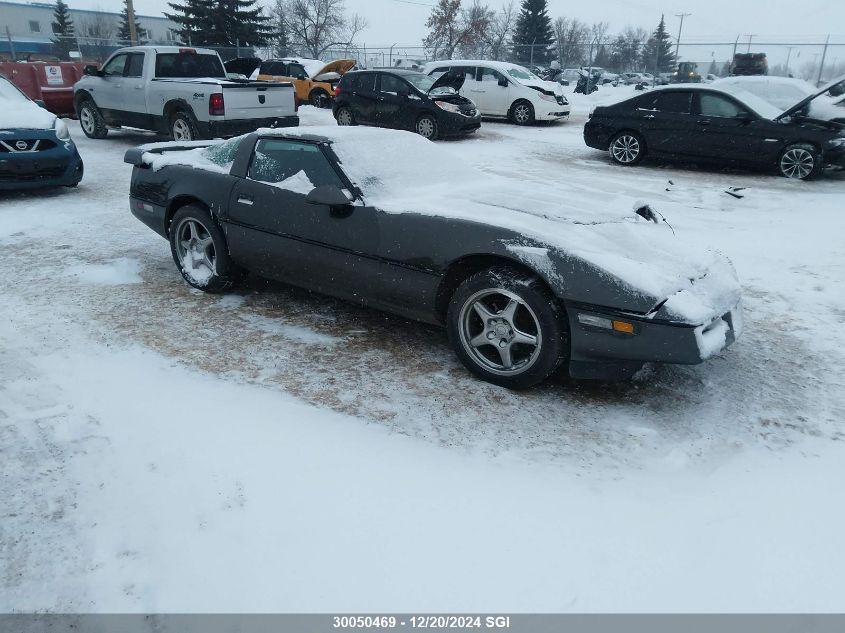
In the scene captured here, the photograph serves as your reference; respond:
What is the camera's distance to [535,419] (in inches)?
136

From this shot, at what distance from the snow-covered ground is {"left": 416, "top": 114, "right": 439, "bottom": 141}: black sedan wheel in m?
9.59

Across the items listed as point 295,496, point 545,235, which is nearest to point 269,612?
point 295,496

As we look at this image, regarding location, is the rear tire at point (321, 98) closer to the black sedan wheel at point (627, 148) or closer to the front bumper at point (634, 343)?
the black sedan wheel at point (627, 148)

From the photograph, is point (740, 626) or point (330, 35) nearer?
point (740, 626)

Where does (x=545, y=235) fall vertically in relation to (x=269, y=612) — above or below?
above

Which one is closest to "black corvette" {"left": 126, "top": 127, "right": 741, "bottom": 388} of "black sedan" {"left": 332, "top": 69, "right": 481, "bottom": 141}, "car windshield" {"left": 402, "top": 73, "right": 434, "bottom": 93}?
"black sedan" {"left": 332, "top": 69, "right": 481, "bottom": 141}

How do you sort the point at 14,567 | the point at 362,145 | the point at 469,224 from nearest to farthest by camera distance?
the point at 14,567 → the point at 469,224 → the point at 362,145

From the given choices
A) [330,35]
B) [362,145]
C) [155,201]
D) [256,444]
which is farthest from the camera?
[330,35]

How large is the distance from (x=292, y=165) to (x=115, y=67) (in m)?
10.1

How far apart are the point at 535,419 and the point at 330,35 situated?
53.2m

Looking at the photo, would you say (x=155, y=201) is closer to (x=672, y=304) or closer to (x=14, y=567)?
(x=14, y=567)

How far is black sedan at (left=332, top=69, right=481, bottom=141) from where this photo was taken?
13.8 metres

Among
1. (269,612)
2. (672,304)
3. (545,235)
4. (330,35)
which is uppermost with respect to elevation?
(330,35)

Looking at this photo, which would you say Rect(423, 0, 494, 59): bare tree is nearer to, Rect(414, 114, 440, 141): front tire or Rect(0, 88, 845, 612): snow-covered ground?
Rect(414, 114, 440, 141): front tire
